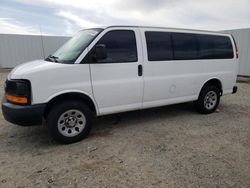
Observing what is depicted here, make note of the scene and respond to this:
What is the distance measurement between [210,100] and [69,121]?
12.1ft

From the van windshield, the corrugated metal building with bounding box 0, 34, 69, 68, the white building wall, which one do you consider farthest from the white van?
the corrugated metal building with bounding box 0, 34, 69, 68

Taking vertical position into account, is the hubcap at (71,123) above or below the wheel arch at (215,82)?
below

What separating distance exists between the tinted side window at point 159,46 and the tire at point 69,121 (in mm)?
1728

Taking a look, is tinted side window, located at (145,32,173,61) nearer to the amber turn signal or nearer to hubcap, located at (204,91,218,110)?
hubcap, located at (204,91,218,110)

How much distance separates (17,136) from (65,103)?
4.49 feet

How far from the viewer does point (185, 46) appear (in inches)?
181

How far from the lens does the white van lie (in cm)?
322

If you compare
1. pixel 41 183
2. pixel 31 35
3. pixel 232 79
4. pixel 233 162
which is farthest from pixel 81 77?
pixel 31 35

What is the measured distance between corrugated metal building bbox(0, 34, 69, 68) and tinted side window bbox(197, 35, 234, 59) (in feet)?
38.3

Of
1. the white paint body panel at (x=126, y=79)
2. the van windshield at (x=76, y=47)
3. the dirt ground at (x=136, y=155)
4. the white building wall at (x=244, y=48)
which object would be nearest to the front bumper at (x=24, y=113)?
the white paint body panel at (x=126, y=79)

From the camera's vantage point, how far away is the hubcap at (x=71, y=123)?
137 inches

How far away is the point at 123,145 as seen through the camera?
3.53 m

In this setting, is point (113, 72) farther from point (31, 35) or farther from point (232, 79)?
point (31, 35)

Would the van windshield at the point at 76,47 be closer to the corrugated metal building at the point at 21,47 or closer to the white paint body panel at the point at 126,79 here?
the white paint body panel at the point at 126,79
